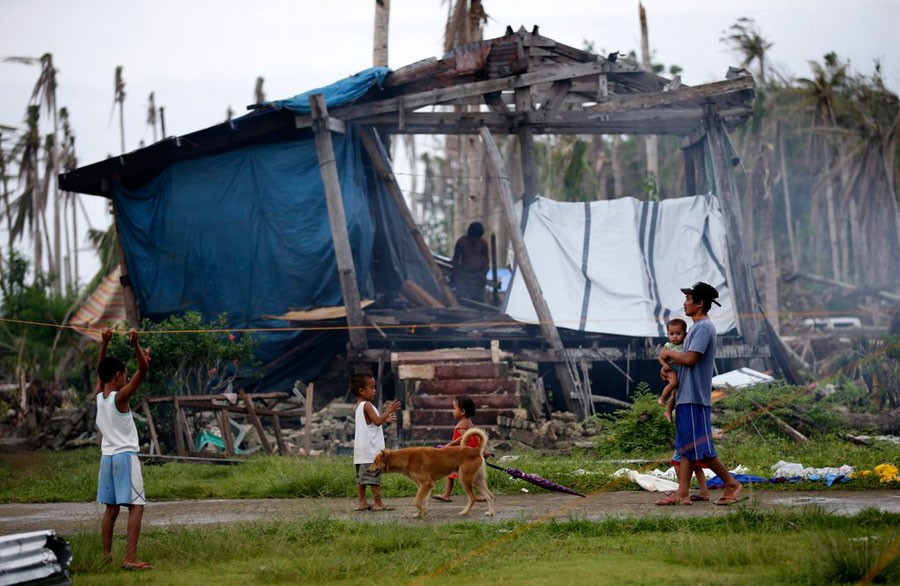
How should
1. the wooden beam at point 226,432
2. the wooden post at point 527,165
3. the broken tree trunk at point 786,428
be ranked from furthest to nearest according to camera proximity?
the wooden post at point 527,165
the wooden beam at point 226,432
the broken tree trunk at point 786,428

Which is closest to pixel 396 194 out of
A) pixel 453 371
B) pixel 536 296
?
pixel 536 296

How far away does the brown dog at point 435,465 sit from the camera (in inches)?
316

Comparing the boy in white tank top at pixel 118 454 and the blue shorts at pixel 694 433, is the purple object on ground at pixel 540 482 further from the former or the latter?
the boy in white tank top at pixel 118 454

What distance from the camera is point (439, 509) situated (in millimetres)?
8734

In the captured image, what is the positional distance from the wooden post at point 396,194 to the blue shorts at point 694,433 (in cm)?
1143

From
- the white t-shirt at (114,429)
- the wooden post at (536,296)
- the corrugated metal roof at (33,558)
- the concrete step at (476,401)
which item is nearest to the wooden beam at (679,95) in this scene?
the wooden post at (536,296)

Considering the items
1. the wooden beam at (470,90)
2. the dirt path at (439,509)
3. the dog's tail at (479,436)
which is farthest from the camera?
the wooden beam at (470,90)

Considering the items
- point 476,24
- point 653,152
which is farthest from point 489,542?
point 653,152

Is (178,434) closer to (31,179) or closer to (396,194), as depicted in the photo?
(396,194)

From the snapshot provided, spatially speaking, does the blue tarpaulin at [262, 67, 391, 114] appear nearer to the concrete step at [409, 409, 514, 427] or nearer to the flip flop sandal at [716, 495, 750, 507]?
the concrete step at [409, 409, 514, 427]

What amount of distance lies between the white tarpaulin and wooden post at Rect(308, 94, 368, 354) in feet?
8.23

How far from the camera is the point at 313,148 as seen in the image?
1792cm

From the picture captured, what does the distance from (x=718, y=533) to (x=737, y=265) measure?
468 inches

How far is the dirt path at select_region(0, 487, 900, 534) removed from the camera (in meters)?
7.68
